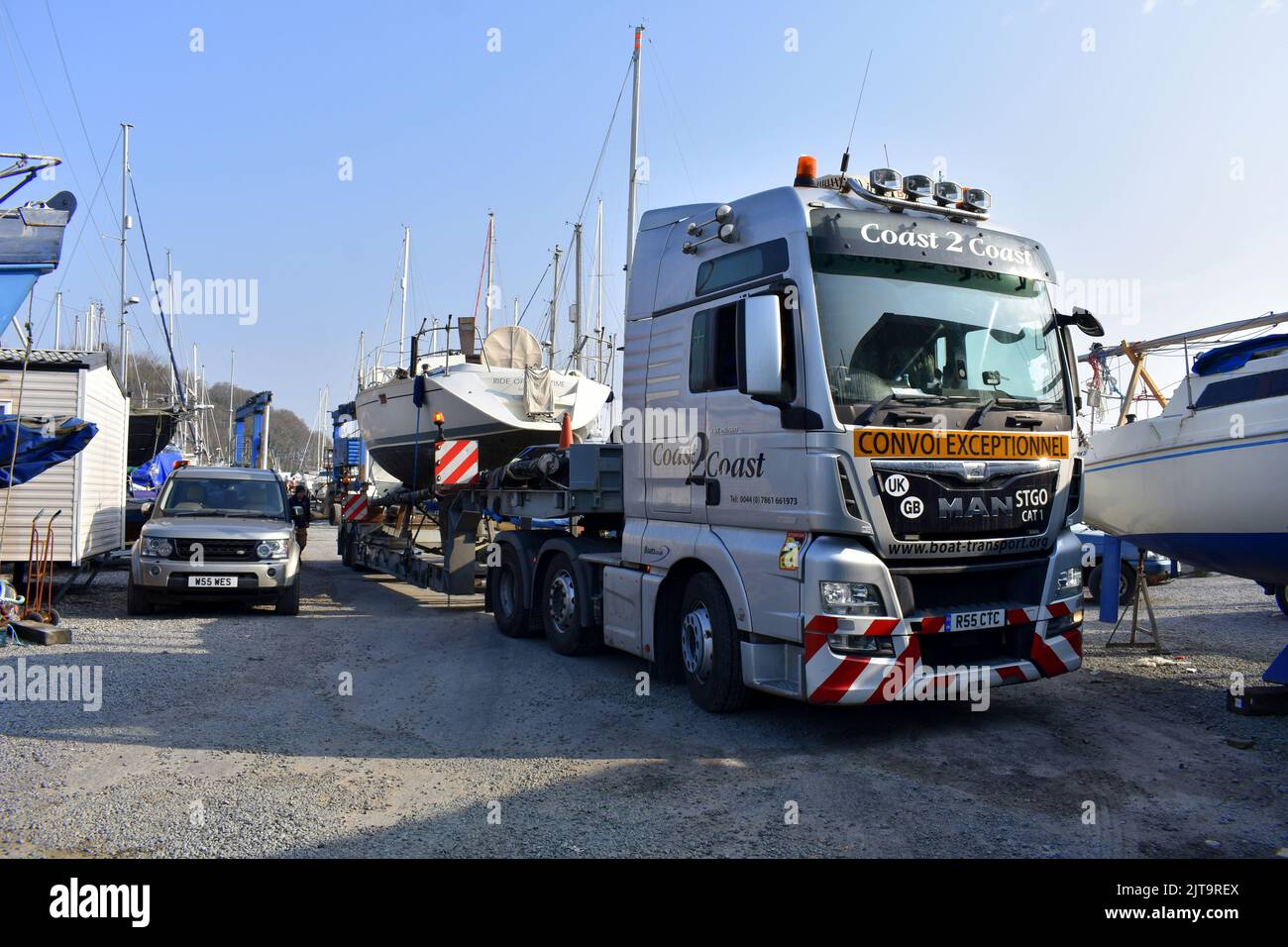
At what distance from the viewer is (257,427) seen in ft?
85.7

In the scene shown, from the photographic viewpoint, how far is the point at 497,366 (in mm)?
13211

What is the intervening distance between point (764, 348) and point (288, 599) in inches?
302

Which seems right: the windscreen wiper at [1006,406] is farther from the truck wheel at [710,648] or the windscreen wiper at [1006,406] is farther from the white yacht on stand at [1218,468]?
the truck wheel at [710,648]

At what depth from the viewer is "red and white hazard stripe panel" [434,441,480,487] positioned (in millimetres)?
11148

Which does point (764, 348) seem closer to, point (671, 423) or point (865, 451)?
point (865, 451)

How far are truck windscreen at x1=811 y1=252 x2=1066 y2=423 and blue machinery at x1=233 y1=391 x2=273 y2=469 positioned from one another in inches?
866

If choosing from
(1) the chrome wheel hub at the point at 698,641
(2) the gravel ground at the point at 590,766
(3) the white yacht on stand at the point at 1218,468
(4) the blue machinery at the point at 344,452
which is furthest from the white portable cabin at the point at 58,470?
(3) the white yacht on stand at the point at 1218,468

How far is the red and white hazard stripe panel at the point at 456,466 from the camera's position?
11.1m

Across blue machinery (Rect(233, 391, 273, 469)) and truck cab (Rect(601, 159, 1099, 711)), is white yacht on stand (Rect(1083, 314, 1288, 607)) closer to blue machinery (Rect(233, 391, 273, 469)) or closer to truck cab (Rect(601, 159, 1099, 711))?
truck cab (Rect(601, 159, 1099, 711))

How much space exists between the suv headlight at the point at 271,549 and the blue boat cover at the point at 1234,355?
9.40 metres

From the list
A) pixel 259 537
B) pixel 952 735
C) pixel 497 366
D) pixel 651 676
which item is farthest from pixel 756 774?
pixel 497 366

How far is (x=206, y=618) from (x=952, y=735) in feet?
28.0

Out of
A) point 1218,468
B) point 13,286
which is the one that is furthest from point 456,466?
point 1218,468
